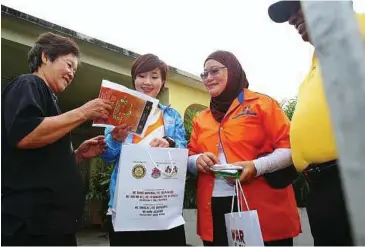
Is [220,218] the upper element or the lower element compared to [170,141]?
lower

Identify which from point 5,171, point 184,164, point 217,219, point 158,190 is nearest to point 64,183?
point 5,171

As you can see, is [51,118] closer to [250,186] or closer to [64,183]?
[64,183]

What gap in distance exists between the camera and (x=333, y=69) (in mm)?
646

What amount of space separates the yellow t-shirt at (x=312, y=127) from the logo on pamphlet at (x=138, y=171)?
81 centimetres

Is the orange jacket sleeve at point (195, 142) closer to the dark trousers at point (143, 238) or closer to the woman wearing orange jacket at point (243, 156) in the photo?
the woman wearing orange jacket at point (243, 156)

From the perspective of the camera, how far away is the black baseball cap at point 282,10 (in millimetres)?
1588

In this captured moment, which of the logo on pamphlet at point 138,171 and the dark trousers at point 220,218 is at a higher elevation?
the logo on pamphlet at point 138,171

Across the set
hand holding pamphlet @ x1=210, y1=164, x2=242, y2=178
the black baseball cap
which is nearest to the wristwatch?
hand holding pamphlet @ x1=210, y1=164, x2=242, y2=178

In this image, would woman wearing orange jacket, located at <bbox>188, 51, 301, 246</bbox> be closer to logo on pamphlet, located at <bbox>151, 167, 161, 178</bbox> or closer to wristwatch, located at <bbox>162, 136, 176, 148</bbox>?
wristwatch, located at <bbox>162, 136, 176, 148</bbox>

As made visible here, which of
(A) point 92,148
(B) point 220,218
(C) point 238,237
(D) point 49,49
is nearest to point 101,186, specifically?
(A) point 92,148

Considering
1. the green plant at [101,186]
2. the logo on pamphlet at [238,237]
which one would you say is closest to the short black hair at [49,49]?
the logo on pamphlet at [238,237]

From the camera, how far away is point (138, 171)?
6.05ft

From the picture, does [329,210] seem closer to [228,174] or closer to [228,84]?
[228,174]

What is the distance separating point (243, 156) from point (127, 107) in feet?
2.50
